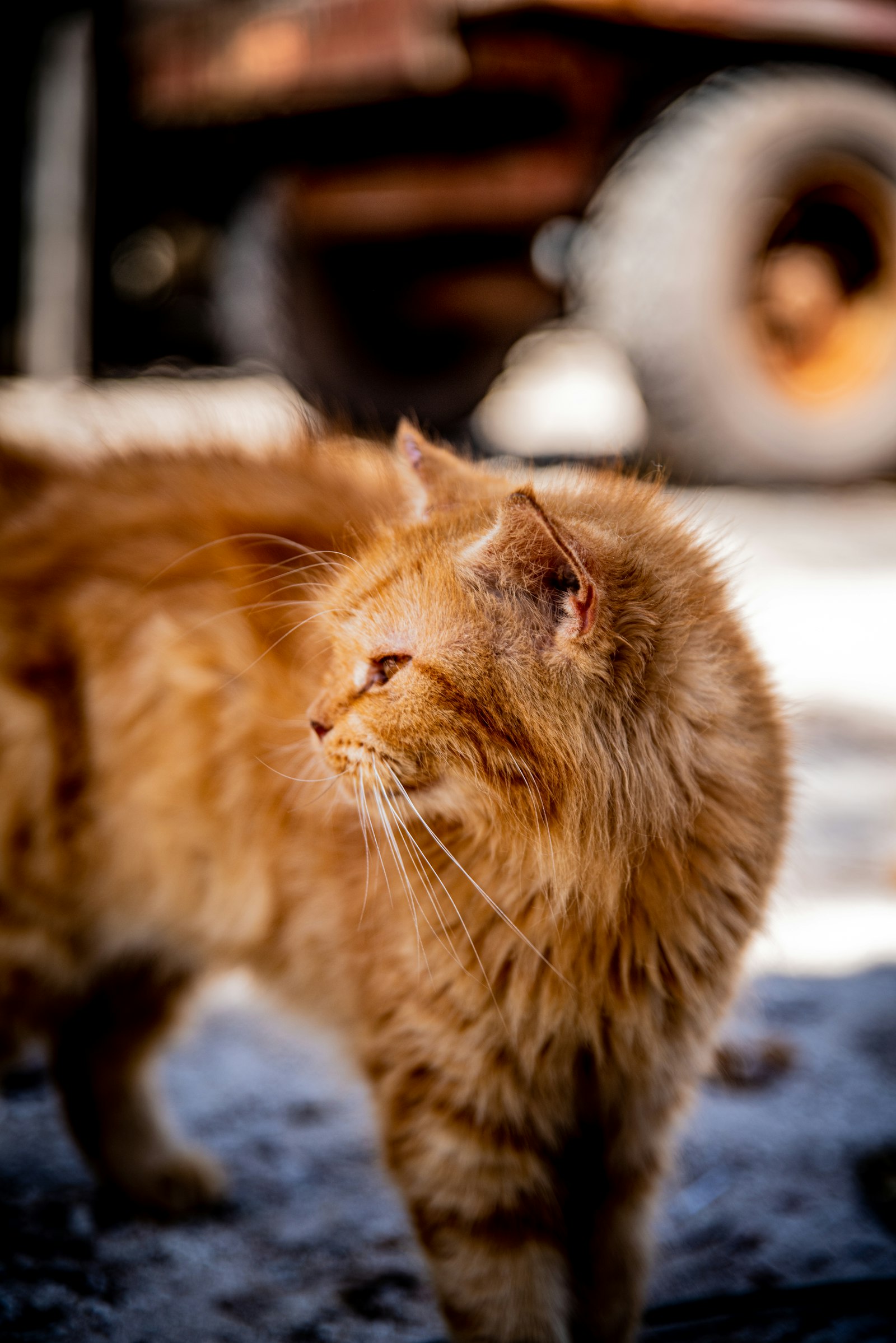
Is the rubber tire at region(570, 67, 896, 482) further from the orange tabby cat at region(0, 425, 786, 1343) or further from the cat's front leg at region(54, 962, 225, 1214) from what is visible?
the cat's front leg at region(54, 962, 225, 1214)

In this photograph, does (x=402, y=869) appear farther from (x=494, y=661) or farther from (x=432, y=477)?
(x=432, y=477)

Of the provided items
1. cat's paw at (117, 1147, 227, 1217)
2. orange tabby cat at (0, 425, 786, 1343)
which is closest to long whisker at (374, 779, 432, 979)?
orange tabby cat at (0, 425, 786, 1343)

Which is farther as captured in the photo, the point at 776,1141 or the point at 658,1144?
the point at 776,1141

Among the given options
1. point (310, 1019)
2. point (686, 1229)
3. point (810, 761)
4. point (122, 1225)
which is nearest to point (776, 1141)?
point (686, 1229)

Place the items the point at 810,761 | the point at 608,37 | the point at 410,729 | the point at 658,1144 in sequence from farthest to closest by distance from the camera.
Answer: the point at 608,37
the point at 810,761
the point at 658,1144
the point at 410,729

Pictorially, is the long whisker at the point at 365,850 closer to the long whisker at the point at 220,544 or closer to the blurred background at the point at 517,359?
the long whisker at the point at 220,544

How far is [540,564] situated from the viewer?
1.08 meters

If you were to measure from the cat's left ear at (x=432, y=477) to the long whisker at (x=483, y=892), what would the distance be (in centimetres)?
36

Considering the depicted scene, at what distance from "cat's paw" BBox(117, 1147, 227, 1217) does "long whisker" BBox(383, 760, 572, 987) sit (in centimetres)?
70

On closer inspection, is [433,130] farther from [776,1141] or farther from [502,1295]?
[502,1295]

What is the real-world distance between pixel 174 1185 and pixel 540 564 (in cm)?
112

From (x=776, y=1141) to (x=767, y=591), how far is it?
254cm

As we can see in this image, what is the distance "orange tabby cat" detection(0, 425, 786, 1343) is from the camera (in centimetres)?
115

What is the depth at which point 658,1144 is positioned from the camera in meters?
1.41
